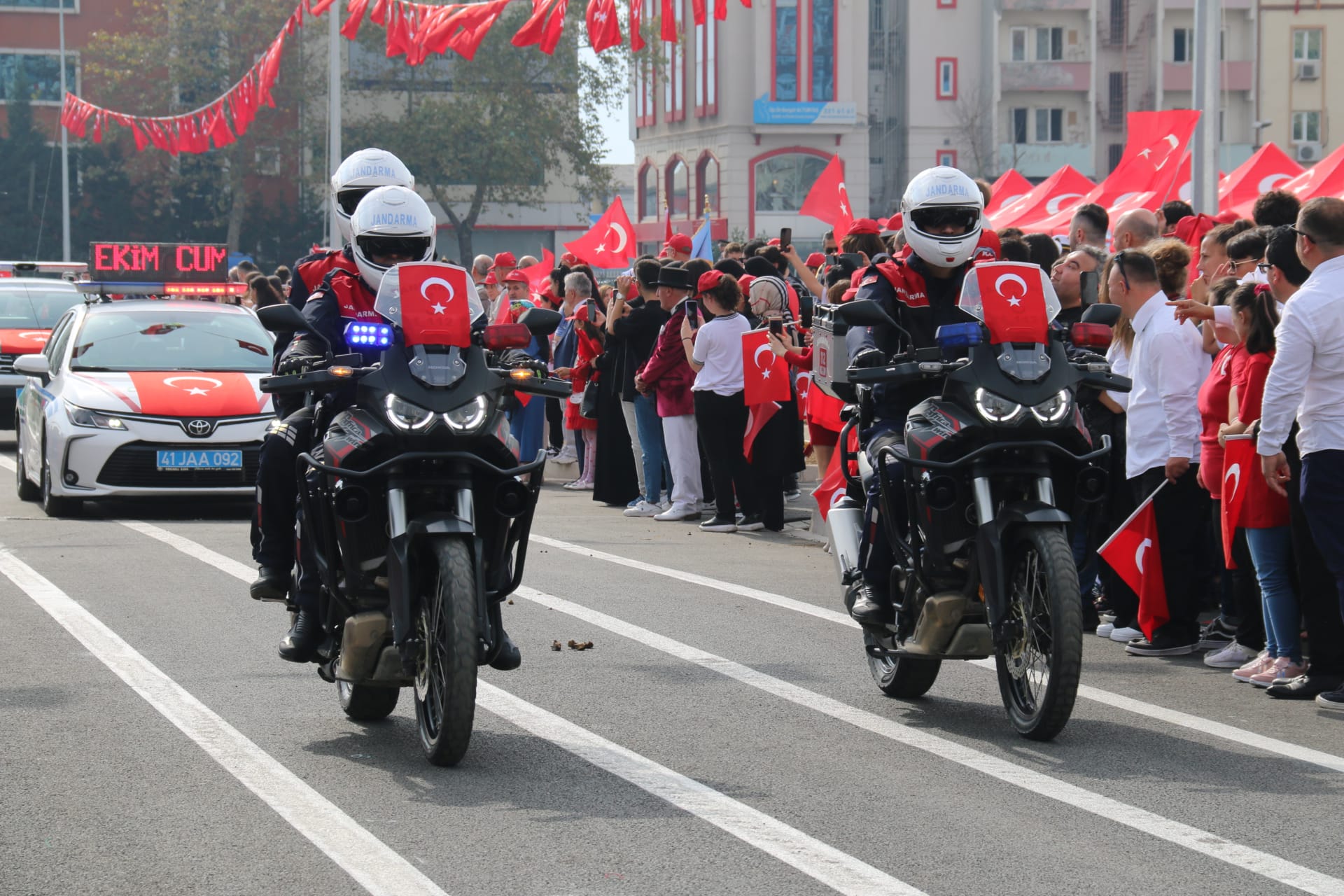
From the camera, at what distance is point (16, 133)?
69.4 metres

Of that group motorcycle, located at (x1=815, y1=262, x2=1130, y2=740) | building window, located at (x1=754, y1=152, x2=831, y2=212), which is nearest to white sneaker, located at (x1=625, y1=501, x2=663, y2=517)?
motorcycle, located at (x1=815, y1=262, x2=1130, y2=740)

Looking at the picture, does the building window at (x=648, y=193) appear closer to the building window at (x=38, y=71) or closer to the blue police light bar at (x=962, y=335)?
the building window at (x=38, y=71)

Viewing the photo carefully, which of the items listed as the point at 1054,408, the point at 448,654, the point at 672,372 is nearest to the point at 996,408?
the point at 1054,408

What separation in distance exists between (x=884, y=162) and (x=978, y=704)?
85.8m

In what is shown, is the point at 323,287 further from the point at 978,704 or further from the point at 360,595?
the point at 978,704

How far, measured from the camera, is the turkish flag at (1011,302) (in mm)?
6859

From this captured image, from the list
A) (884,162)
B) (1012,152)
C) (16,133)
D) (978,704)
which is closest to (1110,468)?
(978,704)

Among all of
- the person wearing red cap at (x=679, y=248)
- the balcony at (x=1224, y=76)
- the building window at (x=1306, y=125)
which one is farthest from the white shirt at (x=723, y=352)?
the building window at (x=1306, y=125)

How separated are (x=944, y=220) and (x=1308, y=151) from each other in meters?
76.6

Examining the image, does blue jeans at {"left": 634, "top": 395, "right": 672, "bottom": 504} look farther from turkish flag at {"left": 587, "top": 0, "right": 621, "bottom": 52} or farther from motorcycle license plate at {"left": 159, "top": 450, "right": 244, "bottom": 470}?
turkish flag at {"left": 587, "top": 0, "right": 621, "bottom": 52}

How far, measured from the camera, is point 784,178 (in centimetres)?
8731

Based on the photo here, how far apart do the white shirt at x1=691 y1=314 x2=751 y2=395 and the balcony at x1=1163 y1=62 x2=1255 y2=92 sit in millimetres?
69000

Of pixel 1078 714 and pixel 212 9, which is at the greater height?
pixel 212 9

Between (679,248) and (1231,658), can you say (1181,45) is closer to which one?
(679,248)
